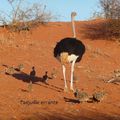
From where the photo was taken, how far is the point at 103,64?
2209 centimetres

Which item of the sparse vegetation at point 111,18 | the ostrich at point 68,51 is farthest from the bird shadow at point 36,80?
the sparse vegetation at point 111,18

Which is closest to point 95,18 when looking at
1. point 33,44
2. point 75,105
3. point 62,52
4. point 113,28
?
point 113,28

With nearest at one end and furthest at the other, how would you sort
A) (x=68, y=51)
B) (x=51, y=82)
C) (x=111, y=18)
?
(x=68, y=51), (x=51, y=82), (x=111, y=18)

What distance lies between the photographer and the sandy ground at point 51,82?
10.8 meters

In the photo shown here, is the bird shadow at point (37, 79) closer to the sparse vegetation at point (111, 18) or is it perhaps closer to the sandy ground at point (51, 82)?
the sandy ground at point (51, 82)

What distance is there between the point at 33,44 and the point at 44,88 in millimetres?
10118

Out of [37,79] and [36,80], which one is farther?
[37,79]

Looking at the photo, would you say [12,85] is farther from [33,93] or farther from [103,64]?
[103,64]

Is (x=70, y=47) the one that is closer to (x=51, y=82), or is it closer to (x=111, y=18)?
(x=51, y=82)

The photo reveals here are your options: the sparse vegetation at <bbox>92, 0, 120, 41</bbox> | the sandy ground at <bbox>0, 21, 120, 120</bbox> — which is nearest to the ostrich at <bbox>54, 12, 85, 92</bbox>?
the sandy ground at <bbox>0, 21, 120, 120</bbox>

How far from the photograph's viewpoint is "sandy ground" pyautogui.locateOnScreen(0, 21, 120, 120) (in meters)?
10.8

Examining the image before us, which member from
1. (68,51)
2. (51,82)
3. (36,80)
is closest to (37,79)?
(36,80)

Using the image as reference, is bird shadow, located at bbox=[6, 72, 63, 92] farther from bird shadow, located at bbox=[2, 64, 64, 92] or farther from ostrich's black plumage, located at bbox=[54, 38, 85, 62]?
ostrich's black plumage, located at bbox=[54, 38, 85, 62]

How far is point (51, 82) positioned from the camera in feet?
51.4
